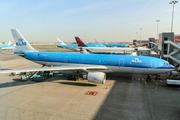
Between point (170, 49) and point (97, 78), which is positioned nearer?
point (97, 78)

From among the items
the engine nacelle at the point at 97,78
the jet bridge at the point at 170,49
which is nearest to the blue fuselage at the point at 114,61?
the engine nacelle at the point at 97,78

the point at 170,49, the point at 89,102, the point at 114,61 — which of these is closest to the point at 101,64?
the point at 114,61

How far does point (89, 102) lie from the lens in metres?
13.1

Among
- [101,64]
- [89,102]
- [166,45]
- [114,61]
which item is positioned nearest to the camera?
[89,102]

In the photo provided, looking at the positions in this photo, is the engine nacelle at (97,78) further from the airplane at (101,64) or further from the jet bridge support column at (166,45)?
the jet bridge support column at (166,45)

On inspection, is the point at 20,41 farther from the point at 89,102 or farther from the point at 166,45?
the point at 166,45

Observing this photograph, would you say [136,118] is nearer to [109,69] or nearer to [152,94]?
[152,94]

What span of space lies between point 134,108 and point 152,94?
4.68m

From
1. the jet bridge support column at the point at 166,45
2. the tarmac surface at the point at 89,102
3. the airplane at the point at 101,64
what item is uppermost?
the jet bridge support column at the point at 166,45

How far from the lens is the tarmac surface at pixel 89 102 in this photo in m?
10.7

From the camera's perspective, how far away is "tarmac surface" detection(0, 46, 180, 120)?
1073 centimetres

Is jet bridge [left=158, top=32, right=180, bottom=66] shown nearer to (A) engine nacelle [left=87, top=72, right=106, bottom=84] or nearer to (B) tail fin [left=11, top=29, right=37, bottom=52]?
(A) engine nacelle [left=87, top=72, right=106, bottom=84]

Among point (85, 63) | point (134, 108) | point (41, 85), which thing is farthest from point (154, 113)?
point (41, 85)

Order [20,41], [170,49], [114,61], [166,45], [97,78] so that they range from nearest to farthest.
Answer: [97,78], [114,61], [20,41], [170,49], [166,45]
